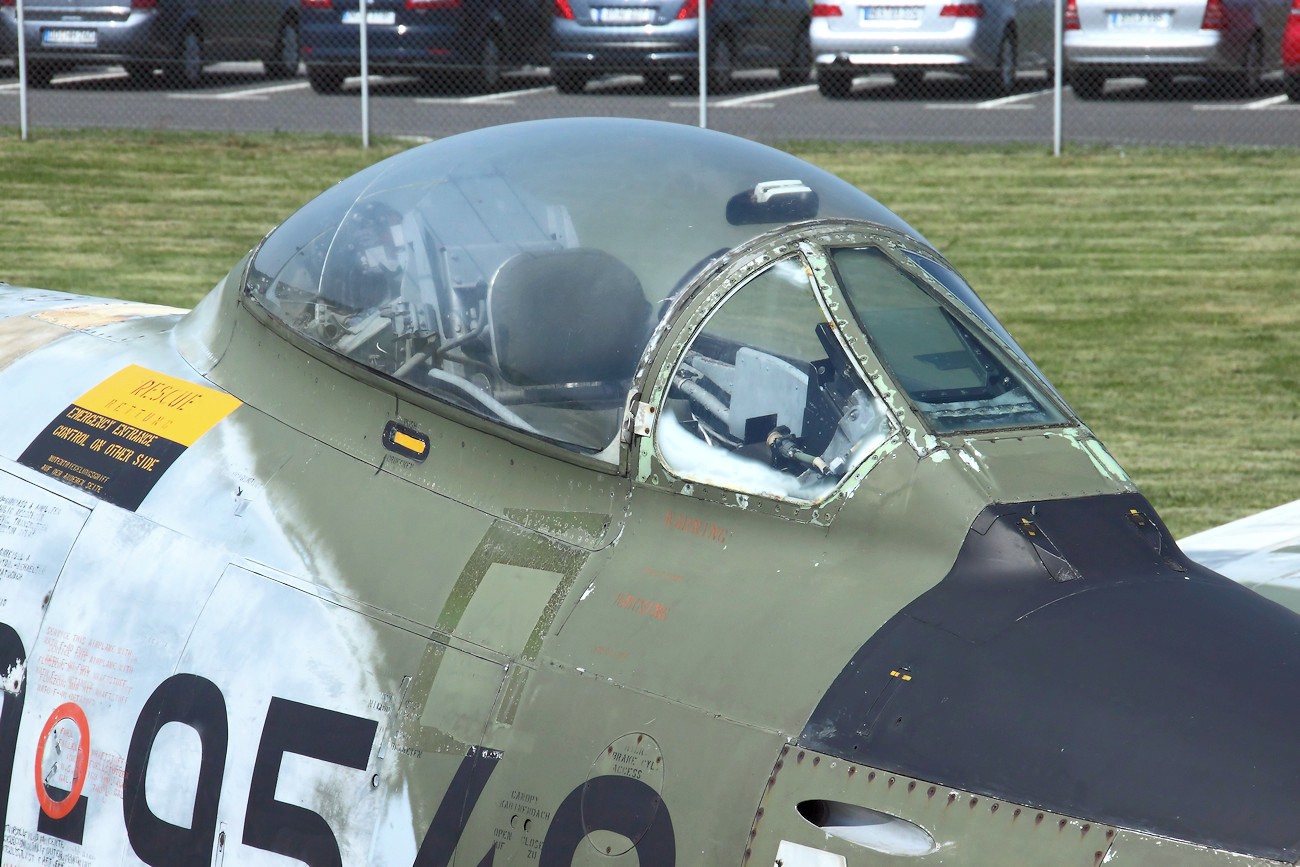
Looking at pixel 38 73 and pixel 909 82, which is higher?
pixel 38 73

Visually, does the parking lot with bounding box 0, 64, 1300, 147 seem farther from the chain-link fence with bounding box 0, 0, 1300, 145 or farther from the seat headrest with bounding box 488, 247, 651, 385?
the seat headrest with bounding box 488, 247, 651, 385

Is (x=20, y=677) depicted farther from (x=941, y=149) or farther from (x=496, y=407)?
(x=941, y=149)

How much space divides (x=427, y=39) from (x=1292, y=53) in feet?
36.5

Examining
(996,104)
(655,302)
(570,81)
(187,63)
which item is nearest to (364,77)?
(570,81)

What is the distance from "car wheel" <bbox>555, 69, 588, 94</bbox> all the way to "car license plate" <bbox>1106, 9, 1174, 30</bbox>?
274 inches

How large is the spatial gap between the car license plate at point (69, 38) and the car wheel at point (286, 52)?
2952 mm

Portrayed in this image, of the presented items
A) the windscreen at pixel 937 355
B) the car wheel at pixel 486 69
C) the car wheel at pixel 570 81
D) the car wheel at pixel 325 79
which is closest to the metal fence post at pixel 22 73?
the car wheel at pixel 325 79

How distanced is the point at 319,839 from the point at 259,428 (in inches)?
46.6

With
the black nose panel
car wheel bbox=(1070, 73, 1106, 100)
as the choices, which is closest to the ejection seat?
the black nose panel

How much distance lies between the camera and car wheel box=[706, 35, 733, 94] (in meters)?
21.2

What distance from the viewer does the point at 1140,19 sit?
19.8 m

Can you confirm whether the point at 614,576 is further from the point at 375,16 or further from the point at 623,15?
the point at 375,16

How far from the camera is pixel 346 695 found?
365 cm

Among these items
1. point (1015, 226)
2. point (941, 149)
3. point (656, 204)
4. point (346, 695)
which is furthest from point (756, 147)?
point (941, 149)
